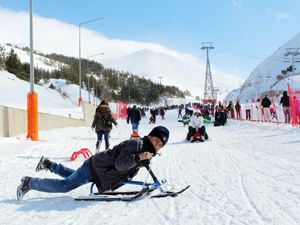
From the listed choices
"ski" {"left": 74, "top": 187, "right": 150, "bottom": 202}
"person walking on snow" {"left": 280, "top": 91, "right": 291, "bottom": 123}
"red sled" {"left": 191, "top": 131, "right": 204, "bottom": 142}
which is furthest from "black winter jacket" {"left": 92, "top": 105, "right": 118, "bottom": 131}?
"person walking on snow" {"left": 280, "top": 91, "right": 291, "bottom": 123}

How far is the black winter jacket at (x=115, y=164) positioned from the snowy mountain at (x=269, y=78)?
74898 mm

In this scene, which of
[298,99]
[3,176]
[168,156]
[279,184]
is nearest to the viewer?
[279,184]

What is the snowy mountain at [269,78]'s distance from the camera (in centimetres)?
8936

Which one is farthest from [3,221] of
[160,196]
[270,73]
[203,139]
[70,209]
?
[270,73]

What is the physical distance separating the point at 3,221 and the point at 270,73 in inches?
5102

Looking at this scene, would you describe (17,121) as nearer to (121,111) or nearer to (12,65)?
(121,111)

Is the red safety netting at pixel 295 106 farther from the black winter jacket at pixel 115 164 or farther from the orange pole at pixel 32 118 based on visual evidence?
the black winter jacket at pixel 115 164

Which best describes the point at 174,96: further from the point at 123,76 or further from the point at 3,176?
the point at 3,176

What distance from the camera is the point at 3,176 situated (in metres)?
8.64

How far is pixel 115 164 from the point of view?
5820mm

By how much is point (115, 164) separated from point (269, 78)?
392 ft

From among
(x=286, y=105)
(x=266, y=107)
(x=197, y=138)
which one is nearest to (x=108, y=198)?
(x=197, y=138)

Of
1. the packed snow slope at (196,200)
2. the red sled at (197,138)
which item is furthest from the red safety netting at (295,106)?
the packed snow slope at (196,200)

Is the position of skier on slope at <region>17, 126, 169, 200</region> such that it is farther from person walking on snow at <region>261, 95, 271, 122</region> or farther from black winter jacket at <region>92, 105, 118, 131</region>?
person walking on snow at <region>261, 95, 271, 122</region>
